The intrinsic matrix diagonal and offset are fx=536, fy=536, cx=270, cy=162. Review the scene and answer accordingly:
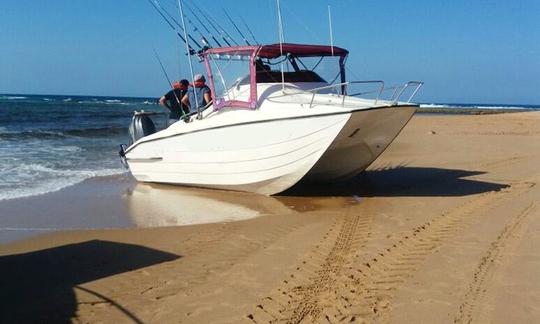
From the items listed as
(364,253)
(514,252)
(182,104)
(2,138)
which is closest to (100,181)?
(182,104)

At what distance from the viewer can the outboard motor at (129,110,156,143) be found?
11.1m

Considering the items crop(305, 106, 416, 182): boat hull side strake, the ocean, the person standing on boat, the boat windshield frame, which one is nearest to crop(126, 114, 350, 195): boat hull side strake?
crop(305, 106, 416, 182): boat hull side strake

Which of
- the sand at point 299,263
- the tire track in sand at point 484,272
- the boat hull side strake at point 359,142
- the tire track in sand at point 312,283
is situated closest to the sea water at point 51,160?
the sand at point 299,263

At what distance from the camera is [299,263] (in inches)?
199

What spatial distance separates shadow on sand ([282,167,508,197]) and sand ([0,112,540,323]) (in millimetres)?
97

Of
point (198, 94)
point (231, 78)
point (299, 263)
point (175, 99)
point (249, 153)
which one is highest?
point (231, 78)

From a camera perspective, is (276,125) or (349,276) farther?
(276,125)

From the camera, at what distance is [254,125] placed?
26.4 ft

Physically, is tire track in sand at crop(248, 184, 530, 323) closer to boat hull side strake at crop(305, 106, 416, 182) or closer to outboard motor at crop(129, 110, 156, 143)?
boat hull side strake at crop(305, 106, 416, 182)

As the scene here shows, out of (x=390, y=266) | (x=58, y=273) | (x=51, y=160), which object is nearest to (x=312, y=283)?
(x=390, y=266)

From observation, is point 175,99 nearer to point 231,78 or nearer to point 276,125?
point 231,78

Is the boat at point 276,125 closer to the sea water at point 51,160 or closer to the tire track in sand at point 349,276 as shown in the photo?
the tire track in sand at point 349,276

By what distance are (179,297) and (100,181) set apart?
7213mm

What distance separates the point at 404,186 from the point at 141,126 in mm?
5435
